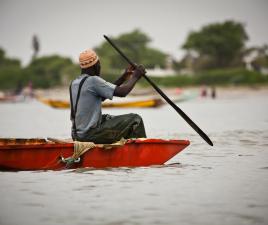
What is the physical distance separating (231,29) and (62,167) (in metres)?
82.1

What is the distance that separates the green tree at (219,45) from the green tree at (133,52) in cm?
1410

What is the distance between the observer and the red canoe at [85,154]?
25.8ft

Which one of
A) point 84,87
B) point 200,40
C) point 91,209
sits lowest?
point 91,209

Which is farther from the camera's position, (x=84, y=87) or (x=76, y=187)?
(x=84, y=87)

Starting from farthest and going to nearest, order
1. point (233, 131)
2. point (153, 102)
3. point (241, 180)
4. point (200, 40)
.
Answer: point (200, 40)
point (153, 102)
point (233, 131)
point (241, 180)

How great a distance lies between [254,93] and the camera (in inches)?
2324

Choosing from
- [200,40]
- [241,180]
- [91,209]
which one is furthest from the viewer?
[200,40]

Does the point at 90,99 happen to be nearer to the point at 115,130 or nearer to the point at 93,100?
the point at 93,100

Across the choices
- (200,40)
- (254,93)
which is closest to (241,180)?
(254,93)

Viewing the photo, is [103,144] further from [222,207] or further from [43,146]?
[222,207]

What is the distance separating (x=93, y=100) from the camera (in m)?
7.96

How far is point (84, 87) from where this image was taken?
793 centimetres

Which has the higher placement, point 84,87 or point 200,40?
point 200,40

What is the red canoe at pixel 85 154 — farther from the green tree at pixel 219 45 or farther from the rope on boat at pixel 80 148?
the green tree at pixel 219 45
